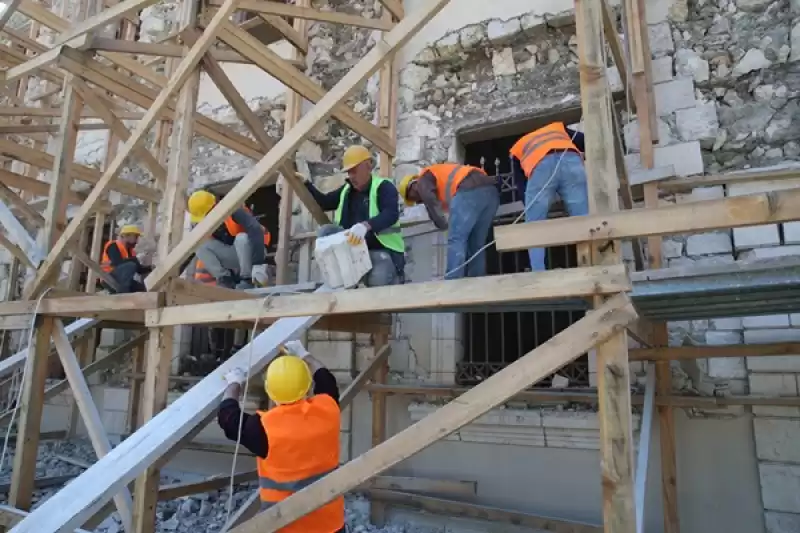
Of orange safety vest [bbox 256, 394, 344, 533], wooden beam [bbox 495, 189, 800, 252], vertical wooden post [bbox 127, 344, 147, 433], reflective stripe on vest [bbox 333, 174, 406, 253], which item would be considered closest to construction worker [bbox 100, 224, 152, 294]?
vertical wooden post [bbox 127, 344, 147, 433]

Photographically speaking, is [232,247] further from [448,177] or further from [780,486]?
[780,486]

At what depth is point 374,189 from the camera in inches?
167

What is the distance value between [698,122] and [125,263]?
5704mm

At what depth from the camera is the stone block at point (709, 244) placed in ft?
14.8

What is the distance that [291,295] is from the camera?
328 cm

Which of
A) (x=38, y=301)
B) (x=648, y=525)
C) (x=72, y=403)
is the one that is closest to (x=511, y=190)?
(x=648, y=525)

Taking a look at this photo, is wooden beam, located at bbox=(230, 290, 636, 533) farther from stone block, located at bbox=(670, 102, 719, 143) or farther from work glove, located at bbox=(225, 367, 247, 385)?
stone block, located at bbox=(670, 102, 719, 143)

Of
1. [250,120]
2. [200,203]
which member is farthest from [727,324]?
[200,203]

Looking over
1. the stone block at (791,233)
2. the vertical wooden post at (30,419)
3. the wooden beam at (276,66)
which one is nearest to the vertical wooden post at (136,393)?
the vertical wooden post at (30,419)

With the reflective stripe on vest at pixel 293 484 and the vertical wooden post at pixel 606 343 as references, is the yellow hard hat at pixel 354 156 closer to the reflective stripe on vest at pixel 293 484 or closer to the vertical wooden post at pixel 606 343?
the vertical wooden post at pixel 606 343

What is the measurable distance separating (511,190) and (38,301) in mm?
4086

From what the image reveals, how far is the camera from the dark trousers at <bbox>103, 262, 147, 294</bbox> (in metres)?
6.13

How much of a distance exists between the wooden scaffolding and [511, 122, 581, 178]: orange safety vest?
1.36 ft

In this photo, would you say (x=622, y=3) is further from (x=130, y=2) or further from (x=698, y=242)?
(x=130, y=2)
